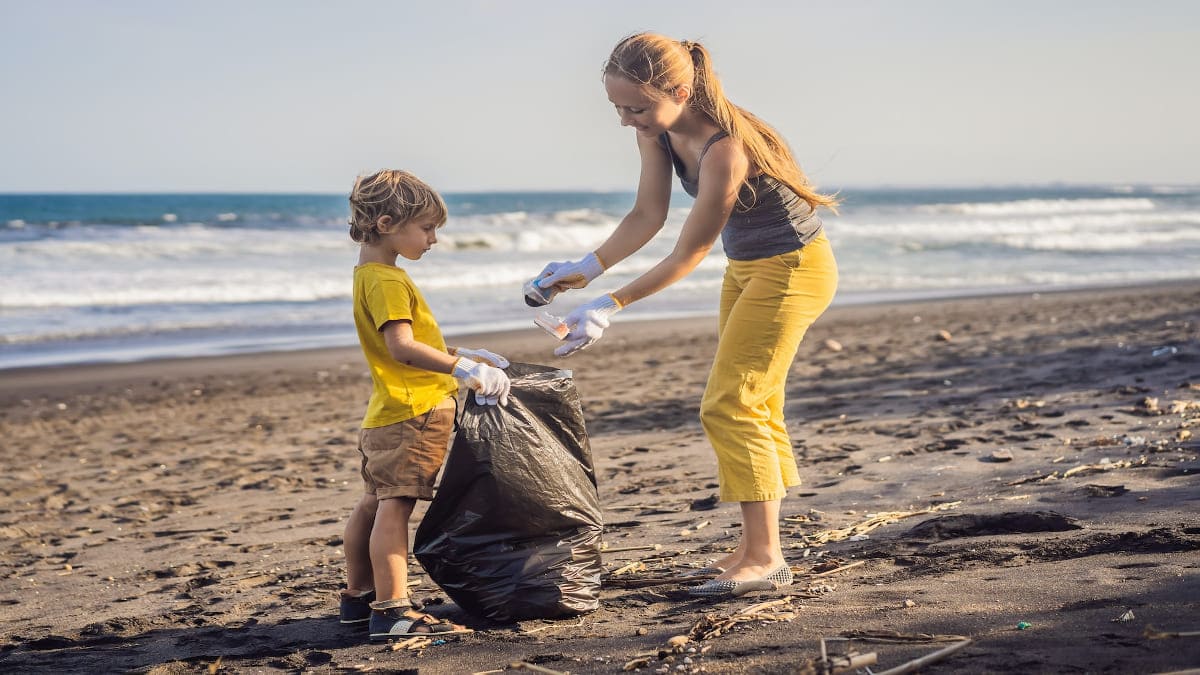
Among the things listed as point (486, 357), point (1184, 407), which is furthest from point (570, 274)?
point (1184, 407)

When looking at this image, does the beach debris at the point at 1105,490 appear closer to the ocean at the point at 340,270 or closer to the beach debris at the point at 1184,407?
the beach debris at the point at 1184,407

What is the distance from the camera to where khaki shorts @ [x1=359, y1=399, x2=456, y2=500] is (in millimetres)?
2914

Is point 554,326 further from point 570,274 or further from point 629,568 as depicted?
point 629,568

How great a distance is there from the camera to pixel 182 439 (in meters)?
6.80

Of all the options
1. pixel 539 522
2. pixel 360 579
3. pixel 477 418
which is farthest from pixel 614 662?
pixel 360 579

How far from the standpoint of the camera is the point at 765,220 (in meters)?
3.06

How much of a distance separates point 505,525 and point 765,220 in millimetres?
1112

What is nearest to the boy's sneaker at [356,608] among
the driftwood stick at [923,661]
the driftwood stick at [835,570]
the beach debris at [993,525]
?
the driftwood stick at [835,570]

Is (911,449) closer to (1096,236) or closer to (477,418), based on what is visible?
(477,418)

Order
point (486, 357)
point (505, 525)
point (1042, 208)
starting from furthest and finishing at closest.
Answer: point (1042, 208) → point (486, 357) → point (505, 525)

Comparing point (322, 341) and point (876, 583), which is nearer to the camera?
point (876, 583)

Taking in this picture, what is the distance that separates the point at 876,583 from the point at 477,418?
3.76 ft

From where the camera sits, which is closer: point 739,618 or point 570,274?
point 739,618

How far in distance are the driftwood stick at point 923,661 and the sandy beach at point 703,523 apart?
22mm
